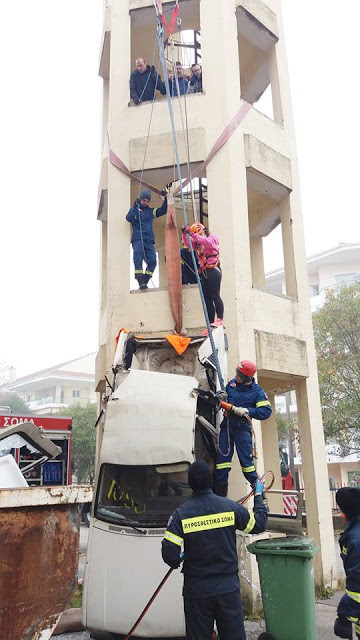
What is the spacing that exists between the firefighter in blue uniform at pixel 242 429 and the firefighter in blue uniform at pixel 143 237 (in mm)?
3537

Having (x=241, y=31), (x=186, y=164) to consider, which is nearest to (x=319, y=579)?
(x=186, y=164)

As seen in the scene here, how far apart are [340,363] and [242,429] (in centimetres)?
1360

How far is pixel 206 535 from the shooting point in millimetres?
3875

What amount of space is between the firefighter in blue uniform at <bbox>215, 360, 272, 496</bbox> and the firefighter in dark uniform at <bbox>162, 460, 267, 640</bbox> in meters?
2.22

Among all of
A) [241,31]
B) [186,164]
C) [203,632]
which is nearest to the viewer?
[203,632]

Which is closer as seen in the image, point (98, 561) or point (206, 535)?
point (206, 535)

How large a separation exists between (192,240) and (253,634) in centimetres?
540

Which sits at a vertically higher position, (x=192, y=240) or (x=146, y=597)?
(x=192, y=240)

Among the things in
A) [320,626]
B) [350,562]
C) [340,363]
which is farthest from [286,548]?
[340,363]

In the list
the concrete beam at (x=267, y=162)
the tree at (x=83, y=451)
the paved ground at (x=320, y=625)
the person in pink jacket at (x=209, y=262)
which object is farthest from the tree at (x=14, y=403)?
the paved ground at (x=320, y=625)

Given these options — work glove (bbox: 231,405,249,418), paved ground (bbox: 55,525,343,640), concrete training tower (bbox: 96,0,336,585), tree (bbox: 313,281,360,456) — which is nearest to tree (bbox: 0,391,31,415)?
tree (bbox: 313,281,360,456)

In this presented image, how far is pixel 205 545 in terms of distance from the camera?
3855mm

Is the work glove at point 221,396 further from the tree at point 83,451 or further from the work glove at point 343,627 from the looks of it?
the tree at point 83,451

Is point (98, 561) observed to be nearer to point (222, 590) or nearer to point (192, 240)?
point (222, 590)
